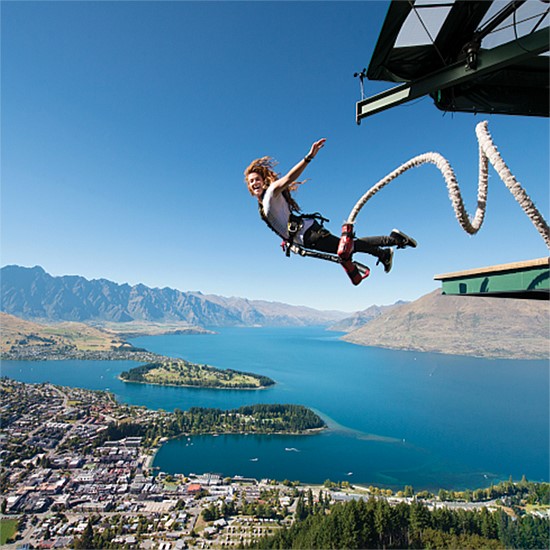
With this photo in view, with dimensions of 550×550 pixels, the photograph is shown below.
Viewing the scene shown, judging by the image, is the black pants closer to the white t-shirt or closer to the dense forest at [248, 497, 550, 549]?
the white t-shirt

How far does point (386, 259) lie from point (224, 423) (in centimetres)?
3249

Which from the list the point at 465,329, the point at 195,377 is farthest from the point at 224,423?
the point at 465,329

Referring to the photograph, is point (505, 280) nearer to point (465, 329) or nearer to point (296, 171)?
point (296, 171)

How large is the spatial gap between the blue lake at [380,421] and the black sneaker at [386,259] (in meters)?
22.8

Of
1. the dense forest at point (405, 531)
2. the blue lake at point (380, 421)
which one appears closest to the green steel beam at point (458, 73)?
the dense forest at point (405, 531)

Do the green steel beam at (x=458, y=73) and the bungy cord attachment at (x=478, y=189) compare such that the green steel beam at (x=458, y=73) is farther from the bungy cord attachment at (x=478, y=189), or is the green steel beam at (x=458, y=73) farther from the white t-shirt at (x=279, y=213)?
the white t-shirt at (x=279, y=213)

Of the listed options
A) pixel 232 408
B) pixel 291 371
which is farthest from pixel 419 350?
pixel 232 408

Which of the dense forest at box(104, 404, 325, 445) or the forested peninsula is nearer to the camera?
the dense forest at box(104, 404, 325, 445)

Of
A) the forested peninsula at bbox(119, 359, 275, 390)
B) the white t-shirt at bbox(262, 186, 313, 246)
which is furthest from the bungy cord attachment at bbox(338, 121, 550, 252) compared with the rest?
the forested peninsula at bbox(119, 359, 275, 390)

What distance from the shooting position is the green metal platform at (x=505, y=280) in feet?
4.31

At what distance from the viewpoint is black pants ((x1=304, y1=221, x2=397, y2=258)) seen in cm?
153

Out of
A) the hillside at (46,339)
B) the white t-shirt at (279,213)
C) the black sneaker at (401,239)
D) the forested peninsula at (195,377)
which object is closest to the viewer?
the white t-shirt at (279,213)

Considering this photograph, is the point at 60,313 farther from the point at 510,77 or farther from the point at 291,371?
the point at 510,77

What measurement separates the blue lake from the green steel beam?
23298mm
